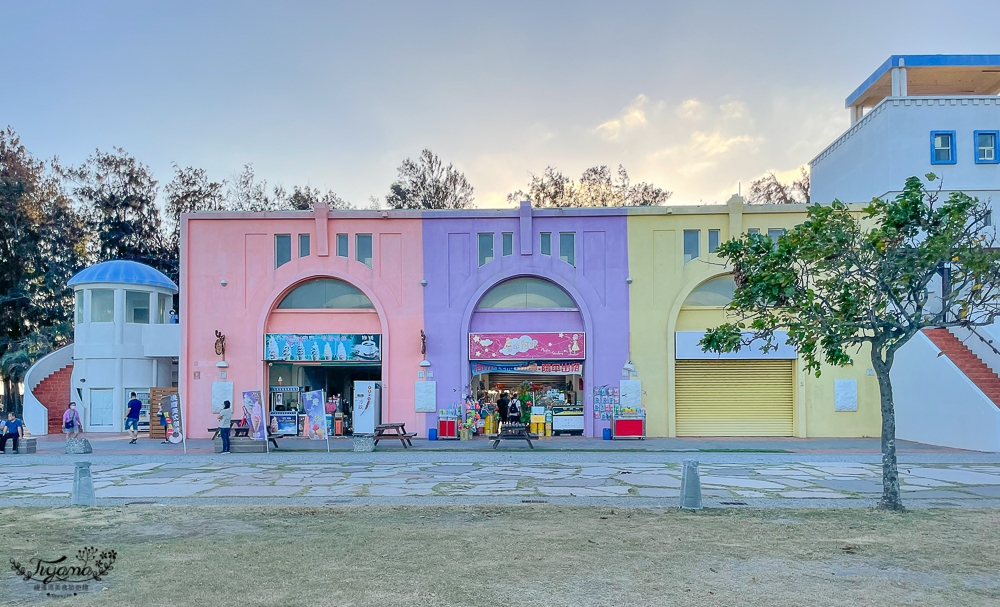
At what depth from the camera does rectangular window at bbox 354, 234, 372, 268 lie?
27.8 meters

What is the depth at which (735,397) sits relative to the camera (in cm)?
2727

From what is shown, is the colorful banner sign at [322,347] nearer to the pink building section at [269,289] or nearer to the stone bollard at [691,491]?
the pink building section at [269,289]

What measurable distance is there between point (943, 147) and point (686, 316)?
13136 mm

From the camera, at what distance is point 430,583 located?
8.22 meters

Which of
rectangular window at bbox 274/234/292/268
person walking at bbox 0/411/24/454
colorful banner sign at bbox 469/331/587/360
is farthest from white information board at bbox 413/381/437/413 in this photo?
person walking at bbox 0/411/24/454

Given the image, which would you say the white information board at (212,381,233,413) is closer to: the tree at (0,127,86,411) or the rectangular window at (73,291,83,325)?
the rectangular window at (73,291,83,325)

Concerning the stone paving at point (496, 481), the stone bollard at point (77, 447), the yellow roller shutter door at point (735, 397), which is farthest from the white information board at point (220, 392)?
the yellow roller shutter door at point (735, 397)

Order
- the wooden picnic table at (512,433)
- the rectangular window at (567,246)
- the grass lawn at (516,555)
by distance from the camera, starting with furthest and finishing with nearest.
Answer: the rectangular window at (567,246), the wooden picnic table at (512,433), the grass lawn at (516,555)

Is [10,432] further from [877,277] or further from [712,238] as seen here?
[877,277]

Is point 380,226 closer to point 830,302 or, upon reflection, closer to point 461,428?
point 461,428

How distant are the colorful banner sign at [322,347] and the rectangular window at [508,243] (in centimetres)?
543

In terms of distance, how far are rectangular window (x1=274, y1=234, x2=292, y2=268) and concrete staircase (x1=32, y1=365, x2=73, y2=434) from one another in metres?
11.4

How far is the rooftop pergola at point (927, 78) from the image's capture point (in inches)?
1262

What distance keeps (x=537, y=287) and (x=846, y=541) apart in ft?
59.5
